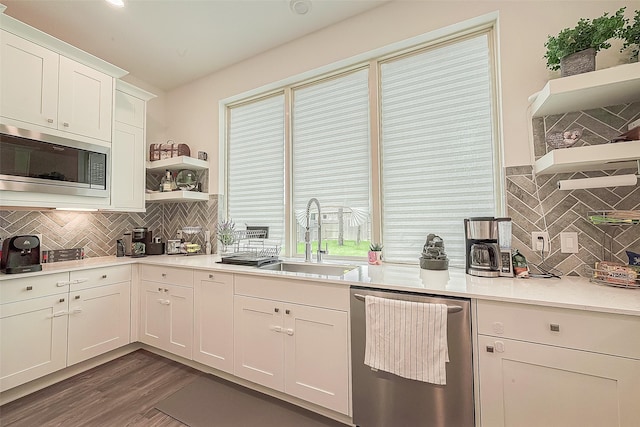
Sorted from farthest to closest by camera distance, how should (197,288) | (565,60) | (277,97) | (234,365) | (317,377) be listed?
(277,97) → (197,288) → (234,365) → (317,377) → (565,60)

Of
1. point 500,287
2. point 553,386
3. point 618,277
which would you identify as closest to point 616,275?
point 618,277

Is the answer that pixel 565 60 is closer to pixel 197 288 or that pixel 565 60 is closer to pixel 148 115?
pixel 197 288

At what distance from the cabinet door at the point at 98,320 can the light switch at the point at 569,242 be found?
→ 3.39 meters

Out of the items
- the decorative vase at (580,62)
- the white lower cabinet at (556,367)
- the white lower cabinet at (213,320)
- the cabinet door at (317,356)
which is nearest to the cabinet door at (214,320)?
the white lower cabinet at (213,320)

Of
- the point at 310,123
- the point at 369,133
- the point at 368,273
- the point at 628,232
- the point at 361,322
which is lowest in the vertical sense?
the point at 361,322

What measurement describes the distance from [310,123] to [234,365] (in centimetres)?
218

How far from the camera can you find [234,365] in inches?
76.7

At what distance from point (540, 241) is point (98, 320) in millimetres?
3373

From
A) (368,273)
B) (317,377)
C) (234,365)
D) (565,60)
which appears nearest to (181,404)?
(234,365)

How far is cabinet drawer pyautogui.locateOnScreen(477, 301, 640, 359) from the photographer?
101 cm

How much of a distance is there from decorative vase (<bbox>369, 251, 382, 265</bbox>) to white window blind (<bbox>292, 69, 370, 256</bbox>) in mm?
179

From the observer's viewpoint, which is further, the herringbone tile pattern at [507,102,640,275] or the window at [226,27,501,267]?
the window at [226,27,501,267]

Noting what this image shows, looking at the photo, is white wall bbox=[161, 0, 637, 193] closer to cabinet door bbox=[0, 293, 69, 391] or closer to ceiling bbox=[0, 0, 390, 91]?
ceiling bbox=[0, 0, 390, 91]

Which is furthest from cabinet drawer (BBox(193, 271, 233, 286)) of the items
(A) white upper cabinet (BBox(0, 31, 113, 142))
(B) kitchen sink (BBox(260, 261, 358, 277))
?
(A) white upper cabinet (BBox(0, 31, 113, 142))
